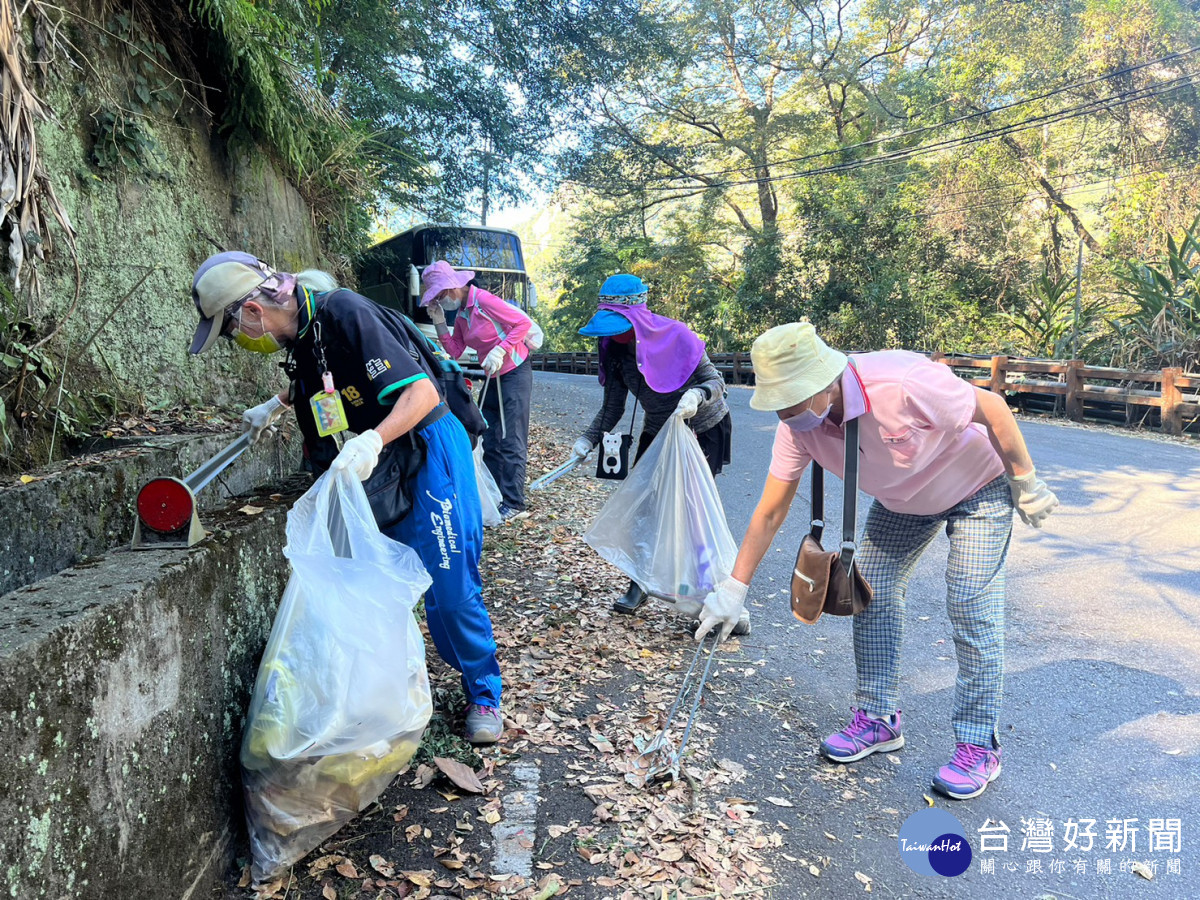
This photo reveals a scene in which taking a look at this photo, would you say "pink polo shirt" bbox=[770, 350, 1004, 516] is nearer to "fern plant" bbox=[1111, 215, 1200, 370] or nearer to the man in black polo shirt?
the man in black polo shirt

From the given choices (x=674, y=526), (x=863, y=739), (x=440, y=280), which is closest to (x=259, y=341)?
(x=674, y=526)

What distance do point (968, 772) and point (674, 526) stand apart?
71.9 inches

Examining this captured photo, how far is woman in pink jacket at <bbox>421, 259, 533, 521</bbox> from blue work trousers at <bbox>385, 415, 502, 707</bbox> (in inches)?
114

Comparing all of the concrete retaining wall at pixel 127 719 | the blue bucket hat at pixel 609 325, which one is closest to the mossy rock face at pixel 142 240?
the concrete retaining wall at pixel 127 719

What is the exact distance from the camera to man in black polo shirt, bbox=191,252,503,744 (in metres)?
2.58

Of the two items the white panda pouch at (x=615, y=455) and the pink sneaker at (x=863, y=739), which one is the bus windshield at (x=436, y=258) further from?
Result: the pink sneaker at (x=863, y=739)

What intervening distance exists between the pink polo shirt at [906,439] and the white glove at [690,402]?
1.25m

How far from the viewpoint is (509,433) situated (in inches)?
237

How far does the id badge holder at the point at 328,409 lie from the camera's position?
8.91 feet

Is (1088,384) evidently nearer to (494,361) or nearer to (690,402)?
(494,361)

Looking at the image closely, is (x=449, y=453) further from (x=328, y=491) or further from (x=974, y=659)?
(x=974, y=659)

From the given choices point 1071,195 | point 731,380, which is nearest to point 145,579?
point 731,380

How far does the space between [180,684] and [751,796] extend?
1916mm

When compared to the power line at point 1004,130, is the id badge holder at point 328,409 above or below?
below
